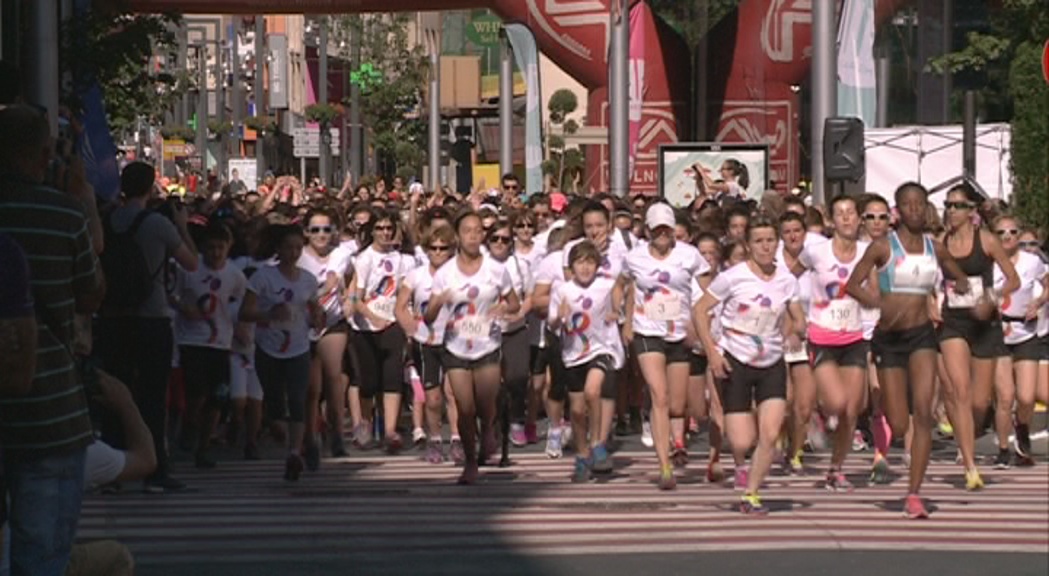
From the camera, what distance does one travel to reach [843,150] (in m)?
22.8

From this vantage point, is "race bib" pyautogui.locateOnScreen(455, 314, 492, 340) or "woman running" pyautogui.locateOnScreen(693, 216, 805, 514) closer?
"woman running" pyautogui.locateOnScreen(693, 216, 805, 514)

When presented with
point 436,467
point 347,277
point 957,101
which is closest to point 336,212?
point 347,277

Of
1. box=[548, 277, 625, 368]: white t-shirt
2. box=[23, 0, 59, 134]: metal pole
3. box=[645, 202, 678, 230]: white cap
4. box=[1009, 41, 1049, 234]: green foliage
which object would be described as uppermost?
box=[23, 0, 59, 134]: metal pole

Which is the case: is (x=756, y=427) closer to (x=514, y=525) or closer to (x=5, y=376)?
(x=514, y=525)

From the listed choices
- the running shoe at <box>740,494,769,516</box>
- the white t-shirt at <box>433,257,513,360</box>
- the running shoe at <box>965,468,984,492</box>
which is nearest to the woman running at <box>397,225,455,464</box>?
the white t-shirt at <box>433,257,513,360</box>

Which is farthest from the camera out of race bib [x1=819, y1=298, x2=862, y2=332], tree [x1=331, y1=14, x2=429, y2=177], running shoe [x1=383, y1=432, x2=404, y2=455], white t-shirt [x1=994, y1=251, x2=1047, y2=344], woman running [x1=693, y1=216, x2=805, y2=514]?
tree [x1=331, y1=14, x2=429, y2=177]

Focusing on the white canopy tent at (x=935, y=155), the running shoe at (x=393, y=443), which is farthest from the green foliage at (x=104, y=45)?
the white canopy tent at (x=935, y=155)

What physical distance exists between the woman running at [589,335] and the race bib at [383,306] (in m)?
2.75

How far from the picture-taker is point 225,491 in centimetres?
1559

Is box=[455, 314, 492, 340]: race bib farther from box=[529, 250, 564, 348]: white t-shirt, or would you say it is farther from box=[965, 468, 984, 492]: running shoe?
box=[965, 468, 984, 492]: running shoe

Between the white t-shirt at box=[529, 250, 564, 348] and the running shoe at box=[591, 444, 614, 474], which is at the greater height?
the white t-shirt at box=[529, 250, 564, 348]

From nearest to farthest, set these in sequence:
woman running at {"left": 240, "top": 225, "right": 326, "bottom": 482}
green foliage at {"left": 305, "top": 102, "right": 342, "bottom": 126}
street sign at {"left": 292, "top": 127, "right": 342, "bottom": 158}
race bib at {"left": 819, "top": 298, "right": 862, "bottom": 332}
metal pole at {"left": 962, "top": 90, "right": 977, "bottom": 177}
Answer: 1. race bib at {"left": 819, "top": 298, "right": 862, "bottom": 332}
2. woman running at {"left": 240, "top": 225, "right": 326, "bottom": 482}
3. metal pole at {"left": 962, "top": 90, "right": 977, "bottom": 177}
4. street sign at {"left": 292, "top": 127, "right": 342, "bottom": 158}
5. green foliage at {"left": 305, "top": 102, "right": 342, "bottom": 126}

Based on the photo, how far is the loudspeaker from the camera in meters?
22.7

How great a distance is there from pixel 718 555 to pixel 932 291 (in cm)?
283
